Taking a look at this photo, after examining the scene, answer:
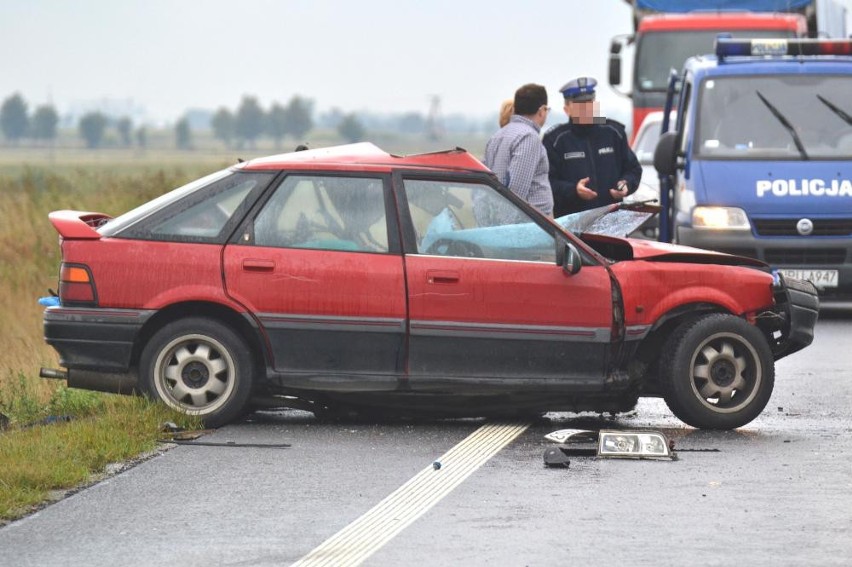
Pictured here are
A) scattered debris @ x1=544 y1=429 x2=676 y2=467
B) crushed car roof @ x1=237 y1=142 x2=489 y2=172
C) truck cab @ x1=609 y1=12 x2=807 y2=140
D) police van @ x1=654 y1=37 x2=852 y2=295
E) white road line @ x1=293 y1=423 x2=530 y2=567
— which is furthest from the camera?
truck cab @ x1=609 y1=12 x2=807 y2=140

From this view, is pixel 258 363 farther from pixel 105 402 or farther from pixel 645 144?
pixel 645 144

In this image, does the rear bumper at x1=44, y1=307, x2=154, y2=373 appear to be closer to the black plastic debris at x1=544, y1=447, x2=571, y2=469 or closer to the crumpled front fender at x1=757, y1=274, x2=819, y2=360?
the black plastic debris at x1=544, y1=447, x2=571, y2=469

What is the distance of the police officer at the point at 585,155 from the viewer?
1310cm

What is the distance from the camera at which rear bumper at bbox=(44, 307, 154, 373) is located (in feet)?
31.1

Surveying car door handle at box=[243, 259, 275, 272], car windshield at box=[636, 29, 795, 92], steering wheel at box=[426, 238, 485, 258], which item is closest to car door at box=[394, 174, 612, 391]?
steering wheel at box=[426, 238, 485, 258]

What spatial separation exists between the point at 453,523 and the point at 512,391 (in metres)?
2.48

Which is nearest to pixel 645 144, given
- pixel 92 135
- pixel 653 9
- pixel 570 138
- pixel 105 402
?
pixel 653 9

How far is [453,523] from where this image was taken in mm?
7102

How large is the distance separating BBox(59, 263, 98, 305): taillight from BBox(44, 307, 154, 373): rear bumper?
0.05m

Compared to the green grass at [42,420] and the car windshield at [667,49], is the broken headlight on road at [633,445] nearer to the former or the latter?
the green grass at [42,420]

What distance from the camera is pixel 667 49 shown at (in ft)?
88.5

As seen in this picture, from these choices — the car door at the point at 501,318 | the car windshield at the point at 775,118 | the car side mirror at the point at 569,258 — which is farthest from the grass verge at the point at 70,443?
the car windshield at the point at 775,118

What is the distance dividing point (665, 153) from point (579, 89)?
324cm

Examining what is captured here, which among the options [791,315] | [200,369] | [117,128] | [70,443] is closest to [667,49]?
[791,315]
